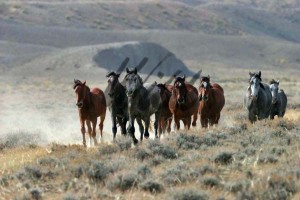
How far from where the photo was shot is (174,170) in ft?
42.0

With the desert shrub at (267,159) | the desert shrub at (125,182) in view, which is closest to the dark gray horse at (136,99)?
the desert shrub at (267,159)

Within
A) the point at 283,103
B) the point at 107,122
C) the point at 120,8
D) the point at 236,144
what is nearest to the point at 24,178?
the point at 236,144

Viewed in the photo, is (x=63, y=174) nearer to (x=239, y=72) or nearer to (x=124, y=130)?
(x=124, y=130)

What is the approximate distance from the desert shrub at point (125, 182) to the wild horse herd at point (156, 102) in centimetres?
579

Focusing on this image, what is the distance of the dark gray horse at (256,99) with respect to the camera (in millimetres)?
20844

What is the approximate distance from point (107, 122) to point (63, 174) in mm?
22274

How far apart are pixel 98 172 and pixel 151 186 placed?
1367 millimetres

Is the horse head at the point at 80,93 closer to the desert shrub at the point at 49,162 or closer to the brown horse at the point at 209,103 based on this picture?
the brown horse at the point at 209,103

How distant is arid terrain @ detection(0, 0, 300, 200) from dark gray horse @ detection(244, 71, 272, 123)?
1.17 metres

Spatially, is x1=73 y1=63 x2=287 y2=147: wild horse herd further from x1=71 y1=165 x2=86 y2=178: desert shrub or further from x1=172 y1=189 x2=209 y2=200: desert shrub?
x1=172 y1=189 x2=209 y2=200: desert shrub

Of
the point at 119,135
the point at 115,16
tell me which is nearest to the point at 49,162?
the point at 119,135

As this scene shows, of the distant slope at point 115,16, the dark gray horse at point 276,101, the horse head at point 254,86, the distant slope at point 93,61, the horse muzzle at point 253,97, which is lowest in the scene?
the distant slope at point 93,61

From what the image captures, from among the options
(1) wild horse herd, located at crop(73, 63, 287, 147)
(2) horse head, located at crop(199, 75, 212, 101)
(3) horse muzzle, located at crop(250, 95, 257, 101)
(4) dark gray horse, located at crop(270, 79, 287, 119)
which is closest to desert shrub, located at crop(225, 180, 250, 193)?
(1) wild horse herd, located at crop(73, 63, 287, 147)

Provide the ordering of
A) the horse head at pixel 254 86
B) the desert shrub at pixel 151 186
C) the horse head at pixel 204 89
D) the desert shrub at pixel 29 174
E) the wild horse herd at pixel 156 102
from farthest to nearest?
the horse head at pixel 204 89 → the horse head at pixel 254 86 → the wild horse herd at pixel 156 102 → the desert shrub at pixel 29 174 → the desert shrub at pixel 151 186
